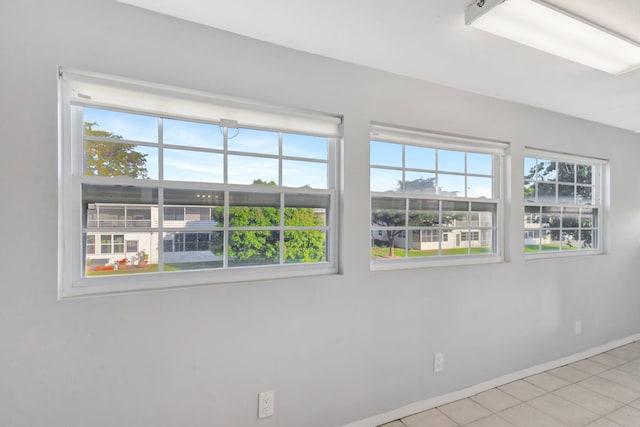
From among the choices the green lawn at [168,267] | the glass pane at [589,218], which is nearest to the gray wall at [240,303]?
the green lawn at [168,267]

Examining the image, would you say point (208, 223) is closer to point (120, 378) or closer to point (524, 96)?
point (120, 378)

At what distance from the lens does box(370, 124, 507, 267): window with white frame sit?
2.35 meters

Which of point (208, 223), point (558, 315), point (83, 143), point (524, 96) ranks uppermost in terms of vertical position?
point (524, 96)

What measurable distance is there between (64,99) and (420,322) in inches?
100

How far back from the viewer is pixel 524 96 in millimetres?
2676

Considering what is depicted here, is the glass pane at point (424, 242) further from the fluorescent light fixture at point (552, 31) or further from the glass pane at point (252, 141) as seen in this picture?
the fluorescent light fixture at point (552, 31)

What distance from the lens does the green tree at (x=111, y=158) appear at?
1604 mm

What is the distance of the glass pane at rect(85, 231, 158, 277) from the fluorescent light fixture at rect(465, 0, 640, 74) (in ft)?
6.61

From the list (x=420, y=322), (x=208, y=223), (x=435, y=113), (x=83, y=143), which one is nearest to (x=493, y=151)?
(x=435, y=113)

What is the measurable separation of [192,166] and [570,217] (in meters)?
3.81

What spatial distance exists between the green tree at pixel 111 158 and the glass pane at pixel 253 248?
24.2 inches

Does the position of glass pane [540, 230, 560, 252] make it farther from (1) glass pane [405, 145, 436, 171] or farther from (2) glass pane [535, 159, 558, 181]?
(1) glass pane [405, 145, 436, 171]

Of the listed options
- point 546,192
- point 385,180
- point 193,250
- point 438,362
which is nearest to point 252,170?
point 193,250

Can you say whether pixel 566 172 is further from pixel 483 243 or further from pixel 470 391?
pixel 470 391
